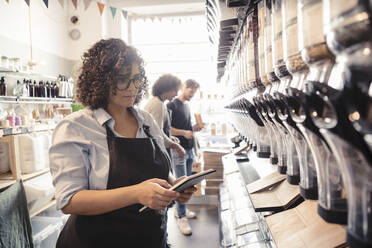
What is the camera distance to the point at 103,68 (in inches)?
48.6

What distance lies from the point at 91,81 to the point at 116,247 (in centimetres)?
78

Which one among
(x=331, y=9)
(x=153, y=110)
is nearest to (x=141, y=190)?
(x=331, y=9)

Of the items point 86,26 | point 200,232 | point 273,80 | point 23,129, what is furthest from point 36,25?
point 273,80

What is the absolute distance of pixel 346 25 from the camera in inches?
13.7

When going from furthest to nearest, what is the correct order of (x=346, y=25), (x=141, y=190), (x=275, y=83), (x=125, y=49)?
1. (x=125, y=49)
2. (x=141, y=190)
3. (x=275, y=83)
4. (x=346, y=25)

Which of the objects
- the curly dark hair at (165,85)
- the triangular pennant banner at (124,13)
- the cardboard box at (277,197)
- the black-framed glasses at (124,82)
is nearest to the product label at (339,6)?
the cardboard box at (277,197)

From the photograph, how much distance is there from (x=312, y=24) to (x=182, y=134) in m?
2.80

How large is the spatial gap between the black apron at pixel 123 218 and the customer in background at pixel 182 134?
6.15 ft

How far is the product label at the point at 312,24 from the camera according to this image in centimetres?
48

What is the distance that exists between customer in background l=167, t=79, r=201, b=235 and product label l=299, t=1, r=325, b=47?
2710 millimetres

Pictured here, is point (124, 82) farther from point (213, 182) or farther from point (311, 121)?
point (213, 182)

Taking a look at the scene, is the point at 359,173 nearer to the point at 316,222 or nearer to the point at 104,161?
the point at 316,222

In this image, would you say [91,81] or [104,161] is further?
[91,81]

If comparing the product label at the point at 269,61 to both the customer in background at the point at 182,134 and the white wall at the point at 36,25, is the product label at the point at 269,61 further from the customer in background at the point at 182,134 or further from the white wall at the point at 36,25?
the white wall at the point at 36,25
